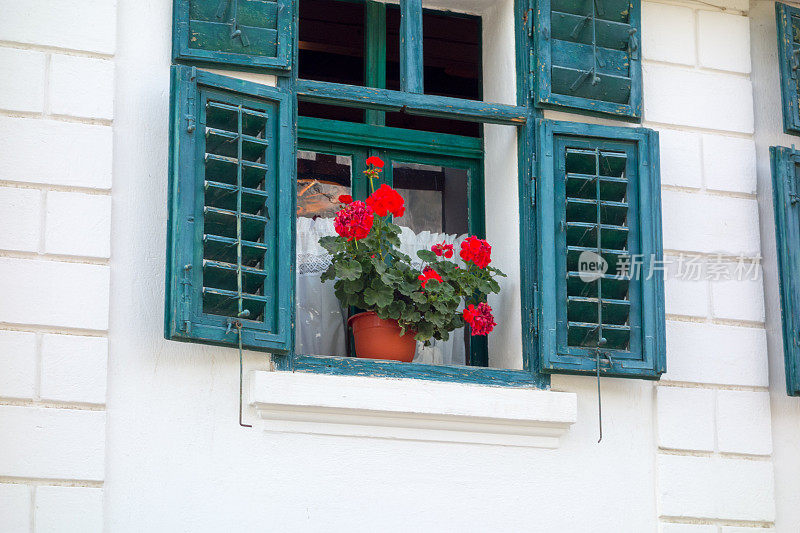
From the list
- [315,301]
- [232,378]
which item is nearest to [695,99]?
[315,301]

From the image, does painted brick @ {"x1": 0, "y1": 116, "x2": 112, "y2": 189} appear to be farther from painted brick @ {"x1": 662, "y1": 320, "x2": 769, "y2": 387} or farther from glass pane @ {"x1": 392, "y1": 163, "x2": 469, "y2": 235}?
painted brick @ {"x1": 662, "y1": 320, "x2": 769, "y2": 387}

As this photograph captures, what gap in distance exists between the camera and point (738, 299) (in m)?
6.49

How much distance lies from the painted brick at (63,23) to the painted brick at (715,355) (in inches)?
108

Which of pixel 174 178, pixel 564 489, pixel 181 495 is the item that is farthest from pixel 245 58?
pixel 564 489

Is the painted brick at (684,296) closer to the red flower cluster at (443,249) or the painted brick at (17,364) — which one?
the red flower cluster at (443,249)

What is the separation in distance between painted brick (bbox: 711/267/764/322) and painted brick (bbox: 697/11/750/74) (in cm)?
104

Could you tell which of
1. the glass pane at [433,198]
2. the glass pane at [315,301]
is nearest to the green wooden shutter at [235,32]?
the glass pane at [315,301]

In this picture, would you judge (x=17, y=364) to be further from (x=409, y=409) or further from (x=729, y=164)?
(x=729, y=164)

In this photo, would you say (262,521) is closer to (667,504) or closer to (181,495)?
(181,495)

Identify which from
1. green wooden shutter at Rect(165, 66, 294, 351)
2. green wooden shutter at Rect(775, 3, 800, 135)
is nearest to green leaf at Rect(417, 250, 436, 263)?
green wooden shutter at Rect(165, 66, 294, 351)

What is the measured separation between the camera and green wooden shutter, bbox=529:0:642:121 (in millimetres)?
6434

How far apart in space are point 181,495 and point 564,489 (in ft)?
5.30

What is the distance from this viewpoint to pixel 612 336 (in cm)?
616

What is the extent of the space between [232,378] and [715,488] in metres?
2.15
